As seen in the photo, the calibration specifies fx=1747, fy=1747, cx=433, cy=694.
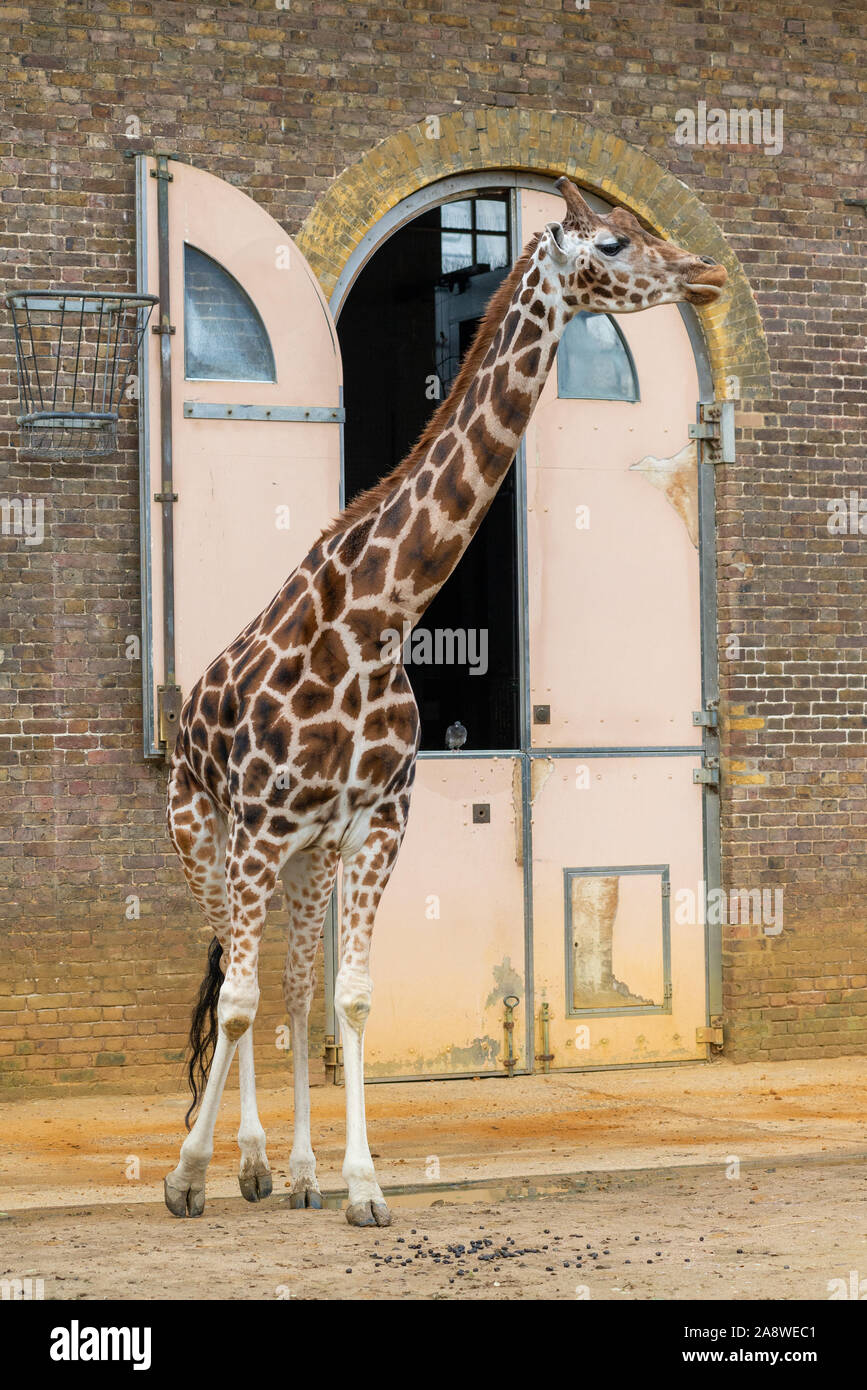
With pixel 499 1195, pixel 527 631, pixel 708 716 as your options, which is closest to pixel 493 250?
pixel 527 631

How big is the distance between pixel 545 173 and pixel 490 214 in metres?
0.35

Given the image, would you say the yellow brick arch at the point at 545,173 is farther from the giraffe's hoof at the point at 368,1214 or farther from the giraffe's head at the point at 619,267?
the giraffe's hoof at the point at 368,1214

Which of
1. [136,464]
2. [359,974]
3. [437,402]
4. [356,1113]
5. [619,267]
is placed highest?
[437,402]

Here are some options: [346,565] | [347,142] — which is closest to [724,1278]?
[346,565]

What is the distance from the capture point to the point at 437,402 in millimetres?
8961

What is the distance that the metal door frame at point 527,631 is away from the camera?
341 inches

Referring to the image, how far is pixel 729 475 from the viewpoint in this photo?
30.2 feet

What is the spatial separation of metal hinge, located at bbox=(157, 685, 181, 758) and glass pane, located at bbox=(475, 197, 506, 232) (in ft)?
9.58

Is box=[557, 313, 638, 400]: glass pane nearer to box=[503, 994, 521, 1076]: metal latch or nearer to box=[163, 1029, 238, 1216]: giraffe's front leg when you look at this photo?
box=[503, 994, 521, 1076]: metal latch

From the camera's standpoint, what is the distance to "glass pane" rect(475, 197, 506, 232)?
8984mm

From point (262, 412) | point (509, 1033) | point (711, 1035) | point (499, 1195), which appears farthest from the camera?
point (711, 1035)

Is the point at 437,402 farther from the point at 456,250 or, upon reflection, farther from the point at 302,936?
the point at 302,936

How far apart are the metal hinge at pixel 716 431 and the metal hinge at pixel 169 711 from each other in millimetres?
3106

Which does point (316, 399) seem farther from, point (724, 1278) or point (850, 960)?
point (724, 1278)
